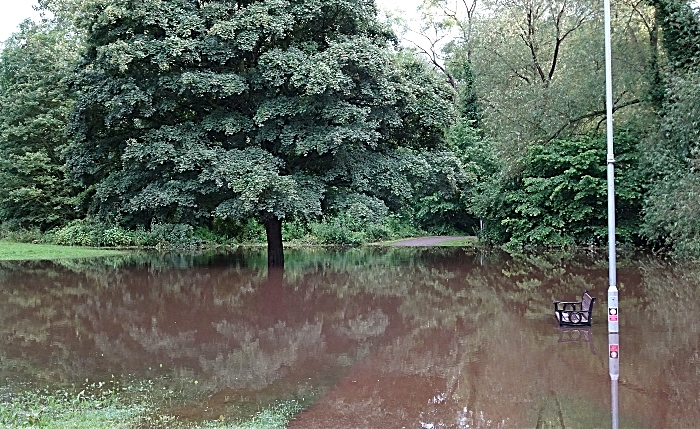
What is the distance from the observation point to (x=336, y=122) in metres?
19.7

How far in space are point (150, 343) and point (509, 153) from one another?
2245 cm

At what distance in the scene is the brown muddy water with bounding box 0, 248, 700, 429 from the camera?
8141 millimetres

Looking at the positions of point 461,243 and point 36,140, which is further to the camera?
point 461,243

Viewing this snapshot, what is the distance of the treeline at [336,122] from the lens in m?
19.4

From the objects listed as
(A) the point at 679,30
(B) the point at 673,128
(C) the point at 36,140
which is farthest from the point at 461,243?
(C) the point at 36,140

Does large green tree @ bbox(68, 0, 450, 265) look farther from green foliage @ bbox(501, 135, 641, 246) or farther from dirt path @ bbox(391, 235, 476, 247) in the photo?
dirt path @ bbox(391, 235, 476, 247)

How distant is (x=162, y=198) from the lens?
63.9 ft

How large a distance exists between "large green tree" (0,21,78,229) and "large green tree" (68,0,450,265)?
14.2 meters

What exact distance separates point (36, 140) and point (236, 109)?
19.6m

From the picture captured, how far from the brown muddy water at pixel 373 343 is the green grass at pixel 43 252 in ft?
20.0

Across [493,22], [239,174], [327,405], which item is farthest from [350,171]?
[493,22]

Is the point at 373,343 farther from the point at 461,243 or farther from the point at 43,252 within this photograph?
the point at 461,243

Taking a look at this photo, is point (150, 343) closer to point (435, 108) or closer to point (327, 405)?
point (327, 405)

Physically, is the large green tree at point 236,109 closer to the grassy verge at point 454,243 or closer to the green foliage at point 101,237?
the green foliage at point 101,237
